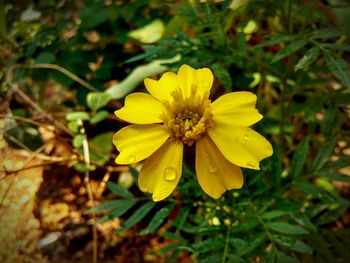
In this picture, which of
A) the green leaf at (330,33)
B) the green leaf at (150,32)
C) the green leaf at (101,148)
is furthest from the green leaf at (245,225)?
the green leaf at (150,32)

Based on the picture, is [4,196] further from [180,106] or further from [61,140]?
[180,106]

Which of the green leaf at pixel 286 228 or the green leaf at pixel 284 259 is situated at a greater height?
the green leaf at pixel 286 228

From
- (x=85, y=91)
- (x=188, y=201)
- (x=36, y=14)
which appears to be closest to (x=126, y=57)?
(x=85, y=91)

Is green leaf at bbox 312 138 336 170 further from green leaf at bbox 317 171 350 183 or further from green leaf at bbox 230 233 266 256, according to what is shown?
green leaf at bbox 230 233 266 256

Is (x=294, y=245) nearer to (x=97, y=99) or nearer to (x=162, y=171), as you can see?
(x=162, y=171)

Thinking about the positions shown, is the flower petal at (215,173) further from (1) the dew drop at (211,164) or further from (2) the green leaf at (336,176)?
(2) the green leaf at (336,176)

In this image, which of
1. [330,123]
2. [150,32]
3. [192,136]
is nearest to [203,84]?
[192,136]

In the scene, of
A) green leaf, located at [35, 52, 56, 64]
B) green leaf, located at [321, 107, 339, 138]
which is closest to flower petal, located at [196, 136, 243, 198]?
green leaf, located at [321, 107, 339, 138]
